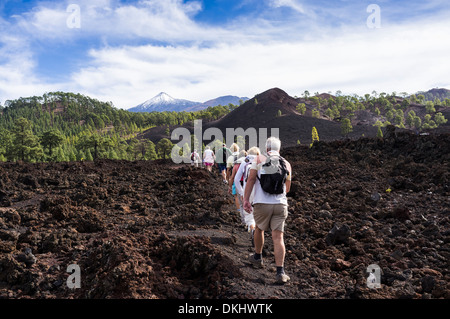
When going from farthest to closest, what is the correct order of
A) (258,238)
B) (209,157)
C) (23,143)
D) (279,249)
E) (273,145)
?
(23,143) < (209,157) < (258,238) < (273,145) < (279,249)

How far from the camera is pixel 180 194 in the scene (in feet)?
33.1

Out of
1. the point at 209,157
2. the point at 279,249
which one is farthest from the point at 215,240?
the point at 209,157

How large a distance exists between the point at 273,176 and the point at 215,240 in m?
2.08

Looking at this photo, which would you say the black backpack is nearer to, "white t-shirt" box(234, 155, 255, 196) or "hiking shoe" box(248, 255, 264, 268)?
"white t-shirt" box(234, 155, 255, 196)

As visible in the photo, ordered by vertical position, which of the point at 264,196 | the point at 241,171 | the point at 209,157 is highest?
the point at 209,157

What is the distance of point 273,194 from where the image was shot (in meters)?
4.01

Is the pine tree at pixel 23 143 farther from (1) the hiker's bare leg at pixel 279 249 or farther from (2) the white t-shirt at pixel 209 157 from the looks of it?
(1) the hiker's bare leg at pixel 279 249

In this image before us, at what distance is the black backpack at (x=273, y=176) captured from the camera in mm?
3928

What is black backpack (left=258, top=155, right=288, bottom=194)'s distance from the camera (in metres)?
3.93

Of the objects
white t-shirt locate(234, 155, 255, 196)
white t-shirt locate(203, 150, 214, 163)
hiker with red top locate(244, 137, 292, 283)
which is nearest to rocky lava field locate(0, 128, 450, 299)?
hiker with red top locate(244, 137, 292, 283)

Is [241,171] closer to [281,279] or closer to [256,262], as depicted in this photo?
[256,262]

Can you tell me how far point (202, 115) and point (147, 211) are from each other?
3113 inches
